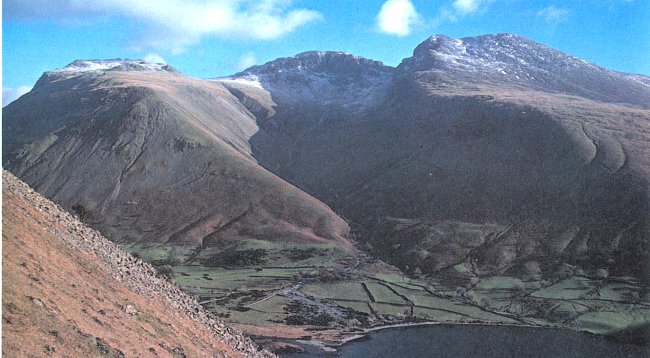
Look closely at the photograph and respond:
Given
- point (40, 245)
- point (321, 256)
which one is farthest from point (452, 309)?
point (40, 245)

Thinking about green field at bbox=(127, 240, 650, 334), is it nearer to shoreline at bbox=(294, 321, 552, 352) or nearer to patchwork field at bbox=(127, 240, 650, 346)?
patchwork field at bbox=(127, 240, 650, 346)

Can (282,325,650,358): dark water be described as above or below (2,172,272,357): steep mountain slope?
below

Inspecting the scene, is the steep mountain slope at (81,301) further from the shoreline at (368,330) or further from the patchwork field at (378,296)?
the patchwork field at (378,296)

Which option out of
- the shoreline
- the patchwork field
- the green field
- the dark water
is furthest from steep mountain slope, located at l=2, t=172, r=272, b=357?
the green field

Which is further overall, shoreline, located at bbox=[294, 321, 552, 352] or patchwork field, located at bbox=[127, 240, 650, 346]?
patchwork field, located at bbox=[127, 240, 650, 346]

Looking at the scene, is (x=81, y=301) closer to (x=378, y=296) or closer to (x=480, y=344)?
(x=480, y=344)

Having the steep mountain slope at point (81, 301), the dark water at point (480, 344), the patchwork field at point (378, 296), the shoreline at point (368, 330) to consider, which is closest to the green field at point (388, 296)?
the patchwork field at point (378, 296)

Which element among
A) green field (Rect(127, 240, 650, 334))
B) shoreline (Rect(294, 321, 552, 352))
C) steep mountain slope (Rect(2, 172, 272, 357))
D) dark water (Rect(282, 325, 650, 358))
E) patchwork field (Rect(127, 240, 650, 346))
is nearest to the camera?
steep mountain slope (Rect(2, 172, 272, 357))

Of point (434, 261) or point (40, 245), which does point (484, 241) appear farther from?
point (40, 245)
